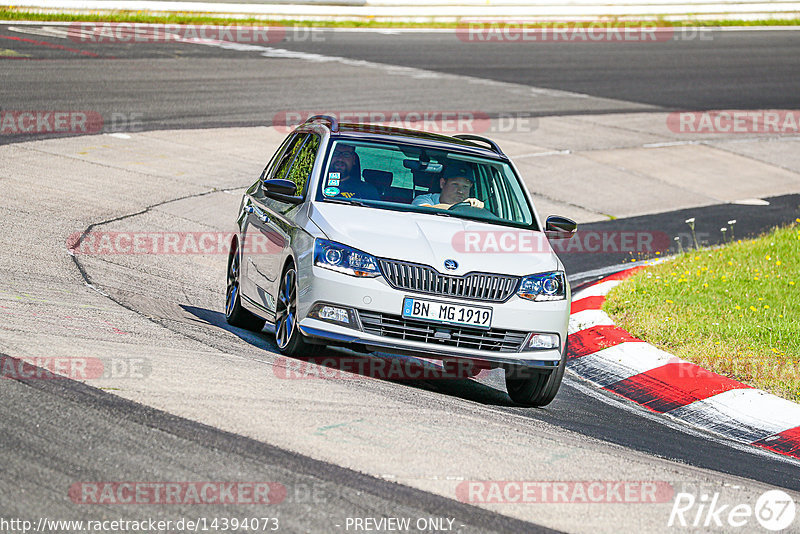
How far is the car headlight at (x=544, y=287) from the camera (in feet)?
25.3

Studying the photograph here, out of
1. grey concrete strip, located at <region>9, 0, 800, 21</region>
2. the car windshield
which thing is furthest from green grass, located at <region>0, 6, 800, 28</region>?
the car windshield

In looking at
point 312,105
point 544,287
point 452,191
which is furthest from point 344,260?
point 312,105

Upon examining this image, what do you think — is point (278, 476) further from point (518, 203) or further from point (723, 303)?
point (723, 303)

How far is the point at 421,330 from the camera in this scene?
7.47 metres

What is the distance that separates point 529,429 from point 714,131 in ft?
56.2

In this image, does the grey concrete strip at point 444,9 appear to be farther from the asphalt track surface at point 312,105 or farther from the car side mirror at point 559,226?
the car side mirror at point 559,226

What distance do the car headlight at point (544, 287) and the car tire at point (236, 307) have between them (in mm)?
2599

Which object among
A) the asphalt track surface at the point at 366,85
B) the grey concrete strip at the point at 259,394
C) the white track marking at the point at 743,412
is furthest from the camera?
the asphalt track surface at the point at 366,85

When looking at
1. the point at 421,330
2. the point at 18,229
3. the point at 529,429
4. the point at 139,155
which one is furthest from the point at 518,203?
the point at 139,155

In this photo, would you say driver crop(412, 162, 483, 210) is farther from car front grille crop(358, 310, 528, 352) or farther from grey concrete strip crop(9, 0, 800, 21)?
grey concrete strip crop(9, 0, 800, 21)

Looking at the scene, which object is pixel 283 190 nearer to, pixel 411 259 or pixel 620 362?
pixel 411 259

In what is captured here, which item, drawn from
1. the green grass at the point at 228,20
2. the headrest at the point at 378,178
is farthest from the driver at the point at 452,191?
the green grass at the point at 228,20

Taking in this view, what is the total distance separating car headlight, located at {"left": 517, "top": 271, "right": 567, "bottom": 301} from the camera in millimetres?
7727

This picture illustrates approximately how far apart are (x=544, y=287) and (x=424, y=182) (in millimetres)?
1462
